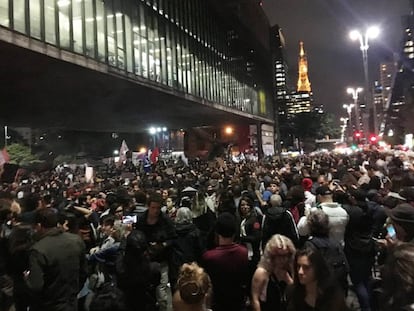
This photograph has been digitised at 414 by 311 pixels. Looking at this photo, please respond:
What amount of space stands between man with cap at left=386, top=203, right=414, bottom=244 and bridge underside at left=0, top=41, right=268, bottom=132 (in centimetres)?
1514

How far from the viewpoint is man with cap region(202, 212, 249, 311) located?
4.55 metres

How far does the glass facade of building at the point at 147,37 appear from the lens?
18.1 meters

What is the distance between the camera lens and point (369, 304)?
19.6 ft

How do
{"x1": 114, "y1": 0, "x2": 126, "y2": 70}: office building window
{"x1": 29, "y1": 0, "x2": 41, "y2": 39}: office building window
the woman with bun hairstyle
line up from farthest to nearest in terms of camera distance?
{"x1": 114, "y1": 0, "x2": 126, "y2": 70}: office building window, {"x1": 29, "y1": 0, "x2": 41, "y2": 39}: office building window, the woman with bun hairstyle

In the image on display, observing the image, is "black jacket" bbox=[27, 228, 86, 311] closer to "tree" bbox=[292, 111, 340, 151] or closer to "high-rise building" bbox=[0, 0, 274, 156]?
"high-rise building" bbox=[0, 0, 274, 156]

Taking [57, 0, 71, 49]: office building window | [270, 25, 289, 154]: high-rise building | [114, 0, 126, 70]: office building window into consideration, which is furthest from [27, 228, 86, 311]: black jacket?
[270, 25, 289, 154]: high-rise building

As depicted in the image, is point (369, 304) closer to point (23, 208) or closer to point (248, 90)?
point (23, 208)

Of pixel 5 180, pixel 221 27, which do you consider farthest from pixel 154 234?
pixel 221 27

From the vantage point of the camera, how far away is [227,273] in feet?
14.9

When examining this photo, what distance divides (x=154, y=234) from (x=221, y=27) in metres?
47.0

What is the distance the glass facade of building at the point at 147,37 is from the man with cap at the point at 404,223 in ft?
49.4

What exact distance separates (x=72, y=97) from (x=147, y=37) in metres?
6.23

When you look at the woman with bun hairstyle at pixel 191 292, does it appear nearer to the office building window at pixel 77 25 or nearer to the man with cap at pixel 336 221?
the man with cap at pixel 336 221

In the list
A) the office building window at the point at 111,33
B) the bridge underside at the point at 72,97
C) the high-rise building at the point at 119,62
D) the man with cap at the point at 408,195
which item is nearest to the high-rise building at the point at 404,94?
the high-rise building at the point at 119,62
